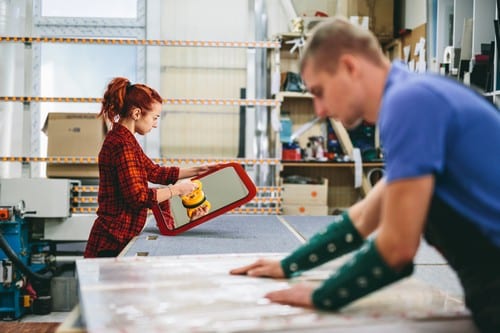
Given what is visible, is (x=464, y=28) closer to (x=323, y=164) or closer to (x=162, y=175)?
(x=323, y=164)

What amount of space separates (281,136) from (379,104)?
14.6ft

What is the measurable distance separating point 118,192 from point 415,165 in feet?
6.14

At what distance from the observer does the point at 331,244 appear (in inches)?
61.0

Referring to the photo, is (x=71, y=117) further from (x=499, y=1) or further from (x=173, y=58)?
(x=499, y=1)

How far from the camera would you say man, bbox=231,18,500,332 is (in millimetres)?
1049

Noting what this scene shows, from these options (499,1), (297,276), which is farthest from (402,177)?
(499,1)

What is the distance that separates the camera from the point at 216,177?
3.21 metres

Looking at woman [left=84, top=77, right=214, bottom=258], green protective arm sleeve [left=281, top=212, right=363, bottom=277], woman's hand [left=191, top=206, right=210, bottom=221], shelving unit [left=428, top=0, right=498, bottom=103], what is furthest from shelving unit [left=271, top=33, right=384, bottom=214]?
green protective arm sleeve [left=281, top=212, right=363, bottom=277]

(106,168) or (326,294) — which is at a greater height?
(106,168)

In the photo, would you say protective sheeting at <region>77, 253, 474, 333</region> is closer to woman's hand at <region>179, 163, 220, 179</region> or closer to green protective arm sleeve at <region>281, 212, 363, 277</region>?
green protective arm sleeve at <region>281, 212, 363, 277</region>

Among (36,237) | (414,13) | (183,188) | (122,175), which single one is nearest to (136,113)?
(122,175)

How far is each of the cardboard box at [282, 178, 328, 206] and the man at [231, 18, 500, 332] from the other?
409 centimetres

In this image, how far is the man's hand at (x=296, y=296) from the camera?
1311mm

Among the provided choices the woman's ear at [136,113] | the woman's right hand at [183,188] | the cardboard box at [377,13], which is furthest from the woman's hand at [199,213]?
the cardboard box at [377,13]
